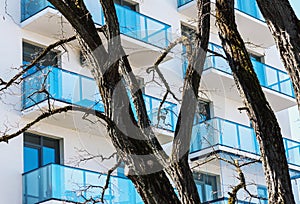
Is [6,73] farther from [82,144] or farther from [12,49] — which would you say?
[82,144]

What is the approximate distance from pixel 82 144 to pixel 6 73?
7.47ft

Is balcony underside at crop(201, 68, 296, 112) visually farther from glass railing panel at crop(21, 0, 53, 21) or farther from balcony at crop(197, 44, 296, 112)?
glass railing panel at crop(21, 0, 53, 21)

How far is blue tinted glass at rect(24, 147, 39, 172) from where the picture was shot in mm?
16797

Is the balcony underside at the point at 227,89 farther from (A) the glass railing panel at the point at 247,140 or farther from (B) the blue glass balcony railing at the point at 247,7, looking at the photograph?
(B) the blue glass balcony railing at the point at 247,7

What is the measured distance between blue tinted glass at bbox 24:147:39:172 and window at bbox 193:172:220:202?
14.9ft

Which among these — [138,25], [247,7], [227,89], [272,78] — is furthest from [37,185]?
[247,7]

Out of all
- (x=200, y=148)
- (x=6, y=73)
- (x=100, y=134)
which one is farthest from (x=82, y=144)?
(x=200, y=148)

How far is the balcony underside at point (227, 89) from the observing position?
847 inches

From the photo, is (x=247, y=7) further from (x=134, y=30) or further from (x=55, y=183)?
(x=55, y=183)

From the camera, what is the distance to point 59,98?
56.0ft

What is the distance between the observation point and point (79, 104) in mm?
17266

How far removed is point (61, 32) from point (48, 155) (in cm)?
257

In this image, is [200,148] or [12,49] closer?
[12,49]

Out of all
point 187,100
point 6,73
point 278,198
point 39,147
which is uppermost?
point 6,73
